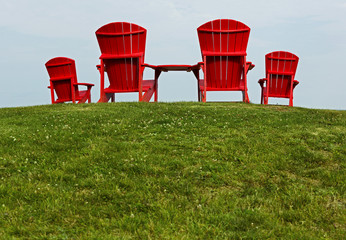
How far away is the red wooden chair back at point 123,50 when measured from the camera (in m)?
12.5

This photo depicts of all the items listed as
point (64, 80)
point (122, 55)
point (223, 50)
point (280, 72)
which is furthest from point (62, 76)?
point (280, 72)

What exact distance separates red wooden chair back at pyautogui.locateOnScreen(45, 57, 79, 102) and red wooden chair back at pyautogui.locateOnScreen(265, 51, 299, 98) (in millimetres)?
8966

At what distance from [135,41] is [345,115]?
7.66 metres

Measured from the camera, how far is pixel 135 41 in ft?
41.3

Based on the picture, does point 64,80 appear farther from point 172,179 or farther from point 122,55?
point 172,179

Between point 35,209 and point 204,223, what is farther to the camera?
point 35,209

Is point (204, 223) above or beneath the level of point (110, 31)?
beneath

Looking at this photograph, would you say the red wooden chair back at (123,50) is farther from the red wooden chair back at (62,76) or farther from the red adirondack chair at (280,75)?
the red adirondack chair at (280,75)

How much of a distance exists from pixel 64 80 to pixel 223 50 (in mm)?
7683

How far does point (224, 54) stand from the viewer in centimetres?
1261

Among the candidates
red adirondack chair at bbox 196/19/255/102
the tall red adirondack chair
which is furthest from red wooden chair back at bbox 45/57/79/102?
red adirondack chair at bbox 196/19/255/102

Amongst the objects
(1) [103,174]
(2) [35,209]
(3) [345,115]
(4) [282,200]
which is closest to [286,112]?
(3) [345,115]

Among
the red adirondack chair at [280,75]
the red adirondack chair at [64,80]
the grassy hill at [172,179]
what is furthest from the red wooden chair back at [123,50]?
the red adirondack chair at [280,75]

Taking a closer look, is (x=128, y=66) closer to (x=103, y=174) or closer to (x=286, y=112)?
(x=286, y=112)
